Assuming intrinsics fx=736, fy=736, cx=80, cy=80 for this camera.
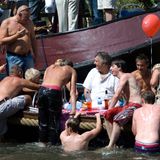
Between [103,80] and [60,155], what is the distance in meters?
1.80

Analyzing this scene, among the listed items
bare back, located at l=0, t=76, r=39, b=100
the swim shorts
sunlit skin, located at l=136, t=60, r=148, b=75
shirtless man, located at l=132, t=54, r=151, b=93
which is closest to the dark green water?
the swim shorts

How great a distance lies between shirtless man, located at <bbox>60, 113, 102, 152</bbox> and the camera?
1075cm

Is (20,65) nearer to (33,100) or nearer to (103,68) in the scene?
(33,100)

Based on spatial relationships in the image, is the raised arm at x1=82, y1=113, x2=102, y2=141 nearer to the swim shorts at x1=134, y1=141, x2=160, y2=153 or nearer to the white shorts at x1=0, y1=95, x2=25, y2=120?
the swim shorts at x1=134, y1=141, x2=160, y2=153

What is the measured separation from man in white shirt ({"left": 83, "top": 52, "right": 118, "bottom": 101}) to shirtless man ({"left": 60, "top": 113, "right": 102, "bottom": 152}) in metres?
1.09

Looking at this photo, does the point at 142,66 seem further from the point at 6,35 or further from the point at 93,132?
the point at 6,35

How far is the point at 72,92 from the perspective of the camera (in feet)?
36.9

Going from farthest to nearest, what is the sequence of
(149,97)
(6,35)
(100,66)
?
(6,35) → (100,66) → (149,97)

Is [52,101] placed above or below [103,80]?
below

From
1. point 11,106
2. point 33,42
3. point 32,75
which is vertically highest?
point 33,42

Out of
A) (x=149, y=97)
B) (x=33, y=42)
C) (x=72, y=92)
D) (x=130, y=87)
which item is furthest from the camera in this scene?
(x=33, y=42)

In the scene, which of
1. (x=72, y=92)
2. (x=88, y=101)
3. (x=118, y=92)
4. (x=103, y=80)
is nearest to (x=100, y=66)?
(x=103, y=80)

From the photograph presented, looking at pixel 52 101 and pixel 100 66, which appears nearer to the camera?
pixel 52 101

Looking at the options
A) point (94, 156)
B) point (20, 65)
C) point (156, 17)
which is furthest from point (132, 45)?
point (94, 156)
